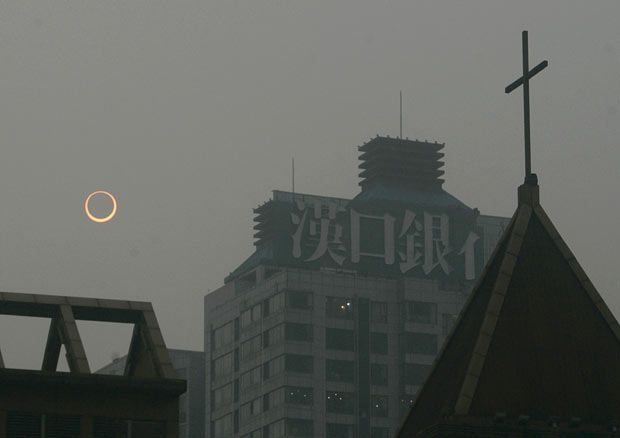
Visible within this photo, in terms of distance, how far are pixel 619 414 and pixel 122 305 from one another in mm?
20929

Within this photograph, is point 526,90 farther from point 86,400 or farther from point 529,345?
point 86,400

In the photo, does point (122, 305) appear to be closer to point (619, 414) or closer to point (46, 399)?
point (46, 399)

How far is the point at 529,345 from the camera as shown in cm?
4559

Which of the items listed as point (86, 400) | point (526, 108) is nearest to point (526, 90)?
point (526, 108)

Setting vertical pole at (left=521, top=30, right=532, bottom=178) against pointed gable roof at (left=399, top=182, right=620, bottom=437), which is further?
vertical pole at (left=521, top=30, right=532, bottom=178)

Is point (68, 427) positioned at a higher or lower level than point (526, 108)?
lower

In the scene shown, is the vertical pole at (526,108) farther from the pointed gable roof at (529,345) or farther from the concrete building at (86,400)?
the concrete building at (86,400)

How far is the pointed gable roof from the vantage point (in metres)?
44.8

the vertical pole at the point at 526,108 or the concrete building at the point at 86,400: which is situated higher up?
the vertical pole at the point at 526,108

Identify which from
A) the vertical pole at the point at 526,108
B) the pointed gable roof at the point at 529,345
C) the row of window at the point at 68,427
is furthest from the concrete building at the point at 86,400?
the vertical pole at the point at 526,108

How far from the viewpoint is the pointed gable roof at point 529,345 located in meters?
44.8

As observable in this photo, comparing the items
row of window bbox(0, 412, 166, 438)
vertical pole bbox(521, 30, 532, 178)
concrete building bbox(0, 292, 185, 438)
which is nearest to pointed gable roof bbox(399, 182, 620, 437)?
vertical pole bbox(521, 30, 532, 178)

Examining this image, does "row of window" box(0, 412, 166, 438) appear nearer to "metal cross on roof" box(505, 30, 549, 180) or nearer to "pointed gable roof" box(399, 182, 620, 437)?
"pointed gable roof" box(399, 182, 620, 437)

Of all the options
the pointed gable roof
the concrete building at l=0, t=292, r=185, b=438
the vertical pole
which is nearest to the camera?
the pointed gable roof
